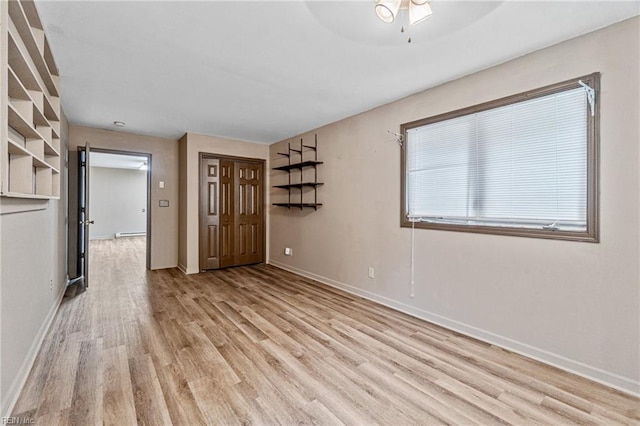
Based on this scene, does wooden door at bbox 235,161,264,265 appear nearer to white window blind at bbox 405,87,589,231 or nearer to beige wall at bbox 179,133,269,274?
beige wall at bbox 179,133,269,274

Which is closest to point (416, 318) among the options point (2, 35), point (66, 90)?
point (2, 35)

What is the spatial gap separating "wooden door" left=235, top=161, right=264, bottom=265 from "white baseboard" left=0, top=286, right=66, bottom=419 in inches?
114

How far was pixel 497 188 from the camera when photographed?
8.09 feet

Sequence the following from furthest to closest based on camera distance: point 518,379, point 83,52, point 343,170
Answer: point 343,170 < point 83,52 < point 518,379

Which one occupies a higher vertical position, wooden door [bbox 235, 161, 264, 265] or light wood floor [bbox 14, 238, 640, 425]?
wooden door [bbox 235, 161, 264, 265]

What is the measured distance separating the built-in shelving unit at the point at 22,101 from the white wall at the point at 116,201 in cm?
836

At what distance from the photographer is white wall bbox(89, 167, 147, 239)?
29.9 ft

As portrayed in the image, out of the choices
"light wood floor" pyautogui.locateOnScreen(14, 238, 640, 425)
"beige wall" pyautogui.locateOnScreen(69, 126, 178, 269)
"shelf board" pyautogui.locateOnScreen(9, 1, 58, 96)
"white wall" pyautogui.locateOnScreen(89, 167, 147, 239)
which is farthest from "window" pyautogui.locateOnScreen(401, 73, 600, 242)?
"white wall" pyautogui.locateOnScreen(89, 167, 147, 239)

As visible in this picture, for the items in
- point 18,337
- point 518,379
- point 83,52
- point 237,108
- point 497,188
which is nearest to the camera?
point 18,337

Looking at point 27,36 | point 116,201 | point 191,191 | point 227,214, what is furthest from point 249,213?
point 116,201

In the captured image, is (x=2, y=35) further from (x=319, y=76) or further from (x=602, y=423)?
(x=602, y=423)

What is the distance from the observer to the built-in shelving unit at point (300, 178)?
4.43 m

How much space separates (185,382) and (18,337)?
1069mm

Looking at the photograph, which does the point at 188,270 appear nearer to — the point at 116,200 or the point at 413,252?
the point at 413,252
